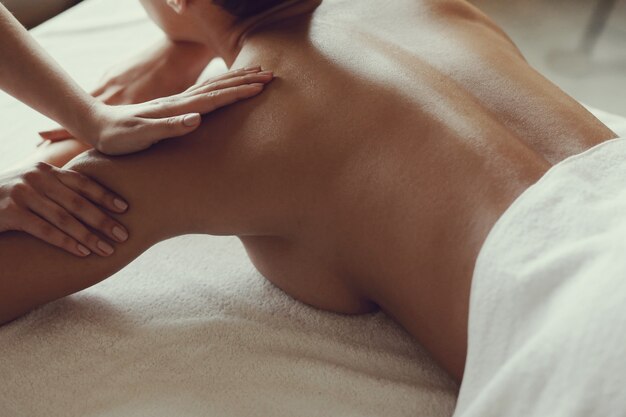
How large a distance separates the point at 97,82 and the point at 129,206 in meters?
0.66

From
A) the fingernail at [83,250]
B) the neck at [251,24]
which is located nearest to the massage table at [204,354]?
the fingernail at [83,250]

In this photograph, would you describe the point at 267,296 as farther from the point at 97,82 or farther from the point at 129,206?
the point at 97,82

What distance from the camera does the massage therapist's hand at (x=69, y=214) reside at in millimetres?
1003

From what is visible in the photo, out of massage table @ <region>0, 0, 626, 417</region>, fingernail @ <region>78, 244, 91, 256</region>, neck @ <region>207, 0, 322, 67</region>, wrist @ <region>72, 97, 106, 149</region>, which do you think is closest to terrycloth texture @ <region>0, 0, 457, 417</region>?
massage table @ <region>0, 0, 626, 417</region>

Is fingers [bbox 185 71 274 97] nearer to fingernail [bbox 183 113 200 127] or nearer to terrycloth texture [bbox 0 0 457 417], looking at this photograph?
fingernail [bbox 183 113 200 127]

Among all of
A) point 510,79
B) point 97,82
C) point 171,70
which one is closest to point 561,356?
point 510,79

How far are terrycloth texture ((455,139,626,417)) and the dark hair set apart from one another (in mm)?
559

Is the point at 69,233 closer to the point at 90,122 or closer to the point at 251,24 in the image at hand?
the point at 90,122

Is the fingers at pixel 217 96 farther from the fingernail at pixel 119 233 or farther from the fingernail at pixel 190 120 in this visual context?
the fingernail at pixel 119 233

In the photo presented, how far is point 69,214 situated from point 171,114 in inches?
8.1

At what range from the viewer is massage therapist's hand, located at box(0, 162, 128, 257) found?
3.29ft

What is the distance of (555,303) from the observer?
757 mm

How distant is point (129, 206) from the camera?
101 centimetres

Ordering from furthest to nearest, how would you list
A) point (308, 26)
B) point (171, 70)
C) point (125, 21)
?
point (125, 21)
point (171, 70)
point (308, 26)
